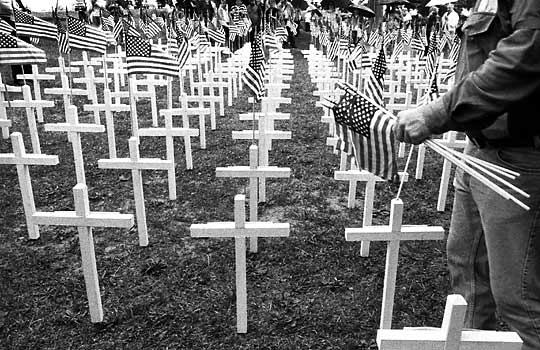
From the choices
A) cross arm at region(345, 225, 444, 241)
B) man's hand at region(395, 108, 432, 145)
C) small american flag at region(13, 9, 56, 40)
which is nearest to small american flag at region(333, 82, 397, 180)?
man's hand at region(395, 108, 432, 145)

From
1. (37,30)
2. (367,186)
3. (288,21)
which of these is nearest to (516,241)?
(367,186)

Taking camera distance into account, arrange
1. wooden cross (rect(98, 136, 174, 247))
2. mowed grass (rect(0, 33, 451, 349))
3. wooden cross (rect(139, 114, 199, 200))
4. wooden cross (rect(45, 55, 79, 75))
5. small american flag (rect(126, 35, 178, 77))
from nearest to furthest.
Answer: mowed grass (rect(0, 33, 451, 349)) < wooden cross (rect(98, 136, 174, 247)) < small american flag (rect(126, 35, 178, 77)) < wooden cross (rect(139, 114, 199, 200)) < wooden cross (rect(45, 55, 79, 75))

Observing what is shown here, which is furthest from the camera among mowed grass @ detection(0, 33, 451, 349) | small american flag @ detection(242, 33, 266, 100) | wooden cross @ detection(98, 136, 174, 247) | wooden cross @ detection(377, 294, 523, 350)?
small american flag @ detection(242, 33, 266, 100)

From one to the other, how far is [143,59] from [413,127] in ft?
Answer: 11.8

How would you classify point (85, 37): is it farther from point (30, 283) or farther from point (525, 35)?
point (525, 35)

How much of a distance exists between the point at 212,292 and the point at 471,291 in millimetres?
1884

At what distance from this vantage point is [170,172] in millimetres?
5059

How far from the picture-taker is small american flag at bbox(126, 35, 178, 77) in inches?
190

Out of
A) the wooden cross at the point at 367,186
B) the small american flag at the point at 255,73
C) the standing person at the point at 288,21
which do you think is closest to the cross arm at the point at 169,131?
the small american flag at the point at 255,73

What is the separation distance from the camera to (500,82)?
5.49ft

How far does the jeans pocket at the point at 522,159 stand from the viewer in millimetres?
1869

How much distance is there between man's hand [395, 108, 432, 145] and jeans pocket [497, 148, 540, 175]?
1.08 ft

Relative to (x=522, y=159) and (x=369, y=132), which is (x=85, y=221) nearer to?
(x=369, y=132)

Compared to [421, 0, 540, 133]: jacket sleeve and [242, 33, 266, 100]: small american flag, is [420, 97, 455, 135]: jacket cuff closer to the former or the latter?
[421, 0, 540, 133]: jacket sleeve
